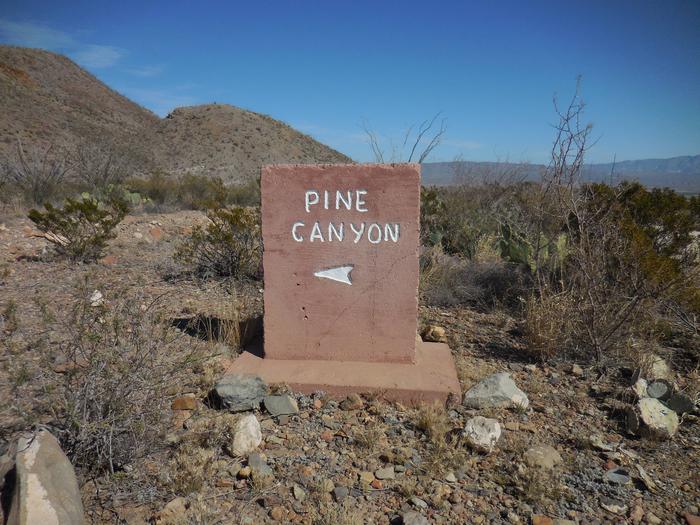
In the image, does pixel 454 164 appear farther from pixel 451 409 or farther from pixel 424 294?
pixel 451 409

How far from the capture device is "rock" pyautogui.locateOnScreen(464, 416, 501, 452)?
9.18ft

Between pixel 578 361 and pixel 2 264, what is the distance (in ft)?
22.6

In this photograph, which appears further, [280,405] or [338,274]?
[338,274]

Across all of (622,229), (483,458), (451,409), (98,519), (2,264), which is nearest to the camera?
(98,519)

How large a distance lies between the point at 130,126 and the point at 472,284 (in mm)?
53091

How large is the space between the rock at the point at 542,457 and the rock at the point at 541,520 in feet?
1.23

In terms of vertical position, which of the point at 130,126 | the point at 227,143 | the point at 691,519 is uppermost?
the point at 130,126

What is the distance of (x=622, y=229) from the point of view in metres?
4.88

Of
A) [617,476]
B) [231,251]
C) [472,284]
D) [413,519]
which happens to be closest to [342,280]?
[413,519]

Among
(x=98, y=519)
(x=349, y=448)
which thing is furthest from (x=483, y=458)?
(x=98, y=519)

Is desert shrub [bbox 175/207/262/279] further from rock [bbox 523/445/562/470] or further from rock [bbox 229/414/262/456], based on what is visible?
rock [bbox 523/445/562/470]

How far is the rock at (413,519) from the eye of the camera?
2.23 meters

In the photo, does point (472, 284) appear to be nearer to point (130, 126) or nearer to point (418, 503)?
point (418, 503)

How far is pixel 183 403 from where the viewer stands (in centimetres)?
318
